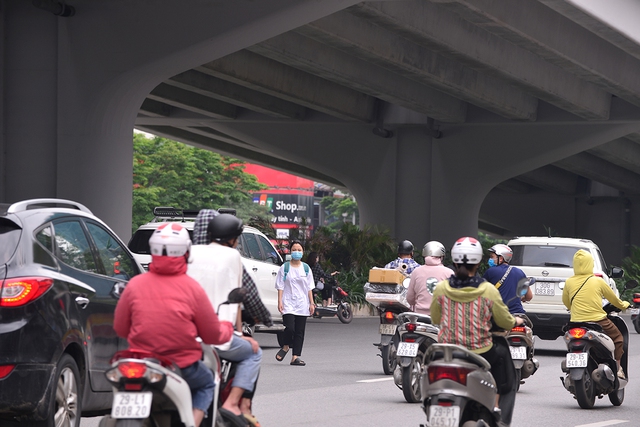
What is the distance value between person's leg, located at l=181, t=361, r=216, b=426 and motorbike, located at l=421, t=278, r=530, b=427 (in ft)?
5.13

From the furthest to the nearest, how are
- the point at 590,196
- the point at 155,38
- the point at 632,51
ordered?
the point at 590,196 < the point at 632,51 < the point at 155,38

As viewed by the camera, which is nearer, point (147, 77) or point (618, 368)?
point (618, 368)

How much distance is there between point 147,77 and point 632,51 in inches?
438

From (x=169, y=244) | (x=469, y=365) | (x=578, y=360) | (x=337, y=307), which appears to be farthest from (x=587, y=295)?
(x=337, y=307)

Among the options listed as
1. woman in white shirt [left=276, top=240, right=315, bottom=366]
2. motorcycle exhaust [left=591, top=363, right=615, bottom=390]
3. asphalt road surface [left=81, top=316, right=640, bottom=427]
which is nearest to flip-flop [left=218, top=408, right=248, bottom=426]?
asphalt road surface [left=81, top=316, right=640, bottom=427]

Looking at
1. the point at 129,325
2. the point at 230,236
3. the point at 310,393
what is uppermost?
the point at 230,236

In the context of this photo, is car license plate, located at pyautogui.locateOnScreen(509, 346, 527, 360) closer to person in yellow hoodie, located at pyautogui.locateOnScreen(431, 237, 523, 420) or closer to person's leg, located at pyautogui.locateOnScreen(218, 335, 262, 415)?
person in yellow hoodie, located at pyautogui.locateOnScreen(431, 237, 523, 420)

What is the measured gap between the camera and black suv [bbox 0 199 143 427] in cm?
761

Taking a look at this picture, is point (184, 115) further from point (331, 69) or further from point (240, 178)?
point (240, 178)

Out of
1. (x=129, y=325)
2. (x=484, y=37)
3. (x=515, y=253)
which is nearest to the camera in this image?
(x=129, y=325)

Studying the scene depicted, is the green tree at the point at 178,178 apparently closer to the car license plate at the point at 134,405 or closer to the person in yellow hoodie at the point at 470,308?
the person in yellow hoodie at the point at 470,308

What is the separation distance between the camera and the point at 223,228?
7.02 meters

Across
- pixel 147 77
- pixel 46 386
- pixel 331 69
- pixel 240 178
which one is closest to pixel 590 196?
pixel 240 178

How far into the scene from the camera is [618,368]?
11844 millimetres
